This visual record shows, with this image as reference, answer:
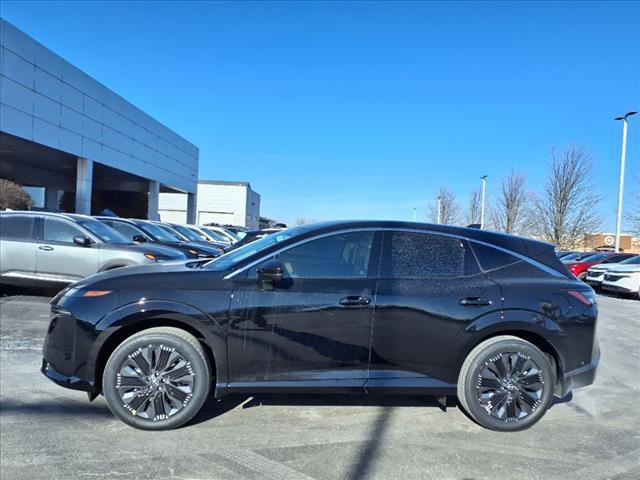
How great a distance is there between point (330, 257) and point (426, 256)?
0.83 m

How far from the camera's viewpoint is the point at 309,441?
3529 millimetres

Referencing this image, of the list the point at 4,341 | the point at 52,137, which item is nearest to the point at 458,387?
the point at 4,341

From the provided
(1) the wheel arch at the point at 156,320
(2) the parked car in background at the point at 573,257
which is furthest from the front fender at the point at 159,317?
(2) the parked car in background at the point at 573,257

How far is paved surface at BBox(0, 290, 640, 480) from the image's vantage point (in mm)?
3129

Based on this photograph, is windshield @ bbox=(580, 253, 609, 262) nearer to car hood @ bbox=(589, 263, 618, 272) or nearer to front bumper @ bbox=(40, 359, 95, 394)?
car hood @ bbox=(589, 263, 618, 272)

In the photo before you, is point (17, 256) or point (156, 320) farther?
point (17, 256)

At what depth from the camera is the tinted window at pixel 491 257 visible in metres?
4.00

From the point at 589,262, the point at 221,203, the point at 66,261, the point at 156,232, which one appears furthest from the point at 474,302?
the point at 221,203

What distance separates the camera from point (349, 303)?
3682 millimetres

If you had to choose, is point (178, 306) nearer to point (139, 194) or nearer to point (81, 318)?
point (81, 318)

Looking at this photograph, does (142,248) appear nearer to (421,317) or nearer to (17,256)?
(17,256)

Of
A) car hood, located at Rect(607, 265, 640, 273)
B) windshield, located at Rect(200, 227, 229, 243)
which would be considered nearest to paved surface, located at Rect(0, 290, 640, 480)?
car hood, located at Rect(607, 265, 640, 273)

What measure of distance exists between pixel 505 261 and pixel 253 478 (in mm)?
2675

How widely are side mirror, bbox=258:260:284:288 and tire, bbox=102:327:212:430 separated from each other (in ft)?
2.36
